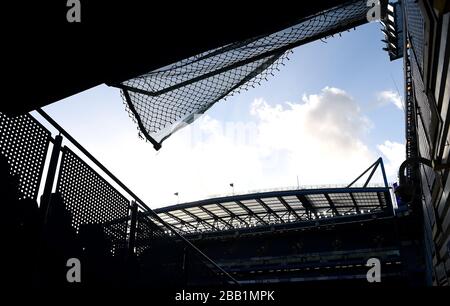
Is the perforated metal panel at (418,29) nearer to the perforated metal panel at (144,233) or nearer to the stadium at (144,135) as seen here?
the stadium at (144,135)

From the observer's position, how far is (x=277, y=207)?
33438 mm

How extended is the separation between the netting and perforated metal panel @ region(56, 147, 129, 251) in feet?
2.93

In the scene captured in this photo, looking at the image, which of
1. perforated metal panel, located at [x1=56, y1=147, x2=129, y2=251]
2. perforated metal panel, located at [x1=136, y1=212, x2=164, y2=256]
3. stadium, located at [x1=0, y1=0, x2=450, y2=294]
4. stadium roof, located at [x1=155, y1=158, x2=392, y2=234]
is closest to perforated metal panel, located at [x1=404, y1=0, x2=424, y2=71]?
stadium, located at [x1=0, y1=0, x2=450, y2=294]

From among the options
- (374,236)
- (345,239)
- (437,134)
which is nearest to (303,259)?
(345,239)

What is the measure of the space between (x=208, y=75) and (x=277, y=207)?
31.1 metres

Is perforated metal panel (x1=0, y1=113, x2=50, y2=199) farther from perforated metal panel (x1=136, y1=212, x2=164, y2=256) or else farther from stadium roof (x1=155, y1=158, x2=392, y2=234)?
stadium roof (x1=155, y1=158, x2=392, y2=234)

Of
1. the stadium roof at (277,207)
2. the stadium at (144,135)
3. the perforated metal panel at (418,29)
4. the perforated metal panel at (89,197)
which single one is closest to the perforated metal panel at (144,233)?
the stadium at (144,135)

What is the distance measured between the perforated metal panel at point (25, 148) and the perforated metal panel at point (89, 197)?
10.6 inches

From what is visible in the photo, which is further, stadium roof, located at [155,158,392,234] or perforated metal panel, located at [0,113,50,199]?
stadium roof, located at [155,158,392,234]

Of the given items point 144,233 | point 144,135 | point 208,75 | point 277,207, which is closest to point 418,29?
point 208,75

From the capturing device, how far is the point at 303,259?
105ft

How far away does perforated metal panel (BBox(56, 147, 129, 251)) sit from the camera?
3355mm

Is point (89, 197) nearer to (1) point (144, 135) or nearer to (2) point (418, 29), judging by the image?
(1) point (144, 135)

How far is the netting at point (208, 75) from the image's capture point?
3.19m
